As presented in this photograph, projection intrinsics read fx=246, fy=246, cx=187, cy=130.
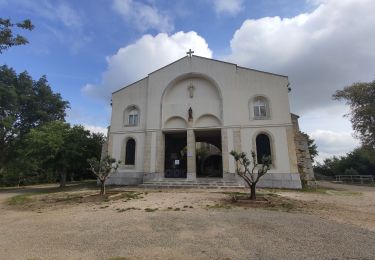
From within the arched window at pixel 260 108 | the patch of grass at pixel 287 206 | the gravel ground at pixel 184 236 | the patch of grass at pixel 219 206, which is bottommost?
the gravel ground at pixel 184 236

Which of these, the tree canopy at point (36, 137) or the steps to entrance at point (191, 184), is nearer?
the steps to entrance at point (191, 184)

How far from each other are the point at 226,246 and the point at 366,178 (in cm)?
3360

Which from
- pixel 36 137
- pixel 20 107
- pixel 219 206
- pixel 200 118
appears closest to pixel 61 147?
pixel 36 137

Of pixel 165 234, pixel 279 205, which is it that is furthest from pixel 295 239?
pixel 279 205

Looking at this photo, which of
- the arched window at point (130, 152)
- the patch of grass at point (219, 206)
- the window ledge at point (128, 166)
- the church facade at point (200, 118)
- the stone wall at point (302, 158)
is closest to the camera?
the patch of grass at point (219, 206)

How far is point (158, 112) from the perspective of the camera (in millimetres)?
22328

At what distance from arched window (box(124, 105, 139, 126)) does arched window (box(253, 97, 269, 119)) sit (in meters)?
10.8

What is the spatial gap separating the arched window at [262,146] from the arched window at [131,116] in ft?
36.6

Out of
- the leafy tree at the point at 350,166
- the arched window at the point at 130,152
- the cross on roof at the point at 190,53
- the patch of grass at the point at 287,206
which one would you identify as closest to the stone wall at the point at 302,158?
the patch of grass at the point at 287,206

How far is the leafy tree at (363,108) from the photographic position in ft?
81.6

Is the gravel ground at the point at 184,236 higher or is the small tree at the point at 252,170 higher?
the small tree at the point at 252,170

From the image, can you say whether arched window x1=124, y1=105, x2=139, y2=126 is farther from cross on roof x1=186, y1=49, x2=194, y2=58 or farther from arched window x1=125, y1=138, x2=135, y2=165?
cross on roof x1=186, y1=49, x2=194, y2=58

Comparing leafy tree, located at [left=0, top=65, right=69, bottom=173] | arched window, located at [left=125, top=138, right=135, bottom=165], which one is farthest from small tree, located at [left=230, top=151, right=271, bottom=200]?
leafy tree, located at [left=0, top=65, right=69, bottom=173]

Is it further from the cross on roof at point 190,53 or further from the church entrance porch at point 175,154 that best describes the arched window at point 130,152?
the cross on roof at point 190,53
